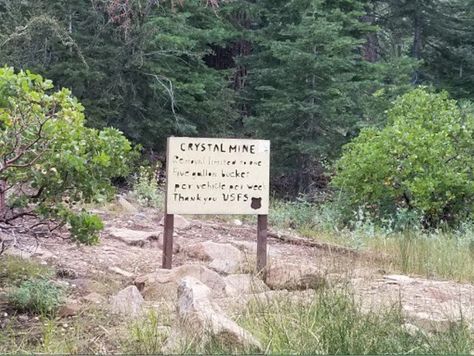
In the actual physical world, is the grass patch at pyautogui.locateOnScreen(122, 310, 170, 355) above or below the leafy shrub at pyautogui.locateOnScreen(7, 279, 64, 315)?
above

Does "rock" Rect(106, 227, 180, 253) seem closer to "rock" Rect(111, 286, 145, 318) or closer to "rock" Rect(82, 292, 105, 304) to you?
"rock" Rect(82, 292, 105, 304)

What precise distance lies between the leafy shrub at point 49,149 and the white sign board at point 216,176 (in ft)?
5.56

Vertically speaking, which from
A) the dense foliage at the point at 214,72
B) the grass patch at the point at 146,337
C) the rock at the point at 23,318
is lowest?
the rock at the point at 23,318

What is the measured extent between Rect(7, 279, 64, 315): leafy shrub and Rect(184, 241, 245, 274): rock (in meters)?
2.27

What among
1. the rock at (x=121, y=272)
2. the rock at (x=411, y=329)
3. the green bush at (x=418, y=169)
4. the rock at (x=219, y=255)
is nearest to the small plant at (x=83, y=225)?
the rock at (x=121, y=272)

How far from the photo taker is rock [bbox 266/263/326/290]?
18.6 ft

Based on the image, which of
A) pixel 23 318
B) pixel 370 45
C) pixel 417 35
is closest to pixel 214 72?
pixel 370 45

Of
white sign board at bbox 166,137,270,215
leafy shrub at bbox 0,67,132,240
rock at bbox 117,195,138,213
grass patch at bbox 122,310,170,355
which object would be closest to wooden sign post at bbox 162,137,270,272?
white sign board at bbox 166,137,270,215

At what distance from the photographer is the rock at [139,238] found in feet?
27.4

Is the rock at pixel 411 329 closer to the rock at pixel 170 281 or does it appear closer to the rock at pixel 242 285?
the rock at pixel 242 285

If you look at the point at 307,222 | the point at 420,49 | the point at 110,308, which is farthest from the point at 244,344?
the point at 420,49

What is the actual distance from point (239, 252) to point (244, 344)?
404 centimetres

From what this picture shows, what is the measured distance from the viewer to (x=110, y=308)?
16.2 ft

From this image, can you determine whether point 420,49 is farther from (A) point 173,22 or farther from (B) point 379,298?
(B) point 379,298
